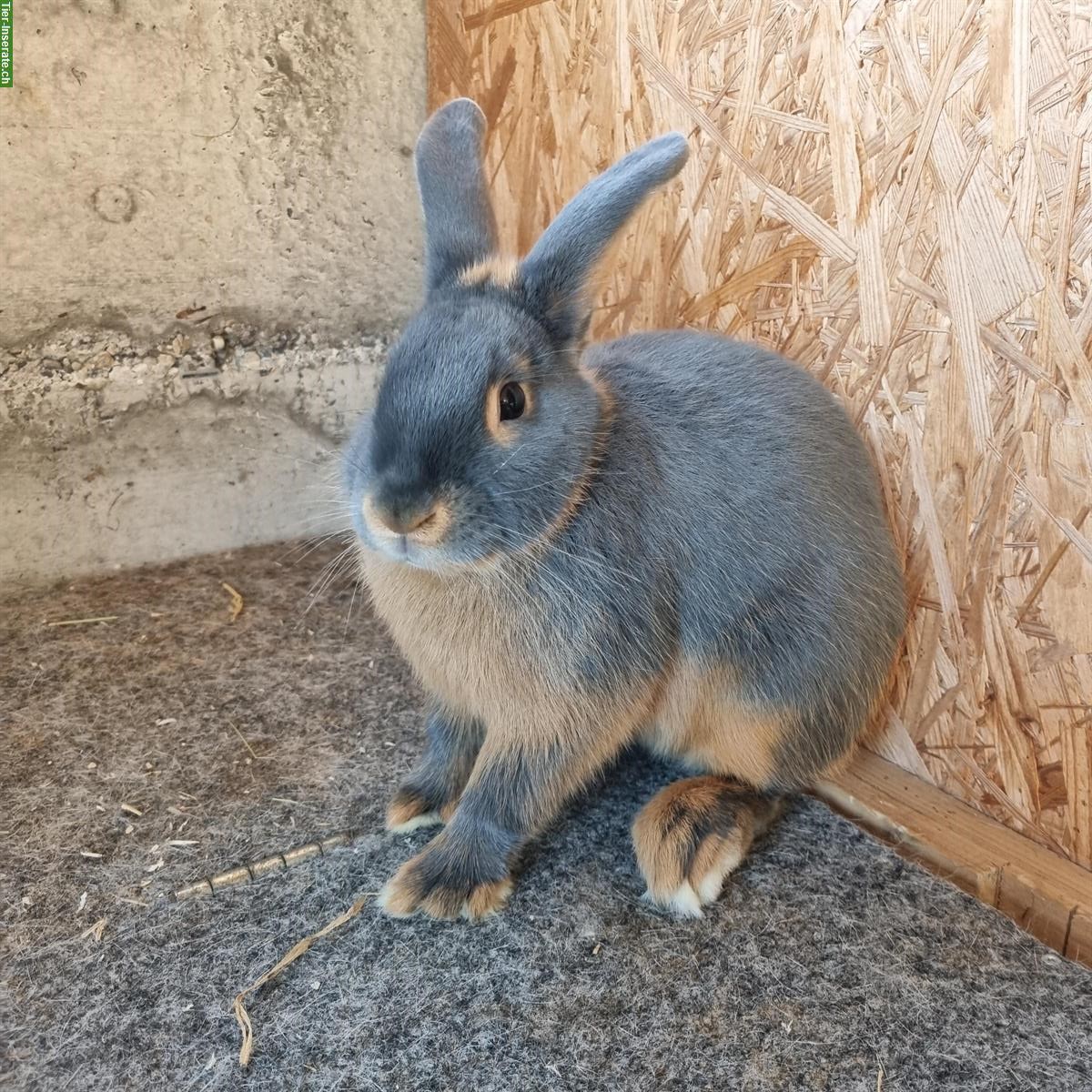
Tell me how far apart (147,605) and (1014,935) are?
6.63 feet

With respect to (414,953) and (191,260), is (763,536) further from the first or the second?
(191,260)

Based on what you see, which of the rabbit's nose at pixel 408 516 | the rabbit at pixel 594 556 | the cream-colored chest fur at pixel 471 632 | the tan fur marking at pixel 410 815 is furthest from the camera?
the tan fur marking at pixel 410 815

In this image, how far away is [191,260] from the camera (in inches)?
97.8

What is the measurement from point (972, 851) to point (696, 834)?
0.49 metres

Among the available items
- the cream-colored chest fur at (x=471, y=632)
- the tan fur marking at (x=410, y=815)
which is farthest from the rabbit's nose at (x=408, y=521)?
the tan fur marking at (x=410, y=815)

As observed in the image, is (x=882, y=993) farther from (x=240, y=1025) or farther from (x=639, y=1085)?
(x=240, y=1025)

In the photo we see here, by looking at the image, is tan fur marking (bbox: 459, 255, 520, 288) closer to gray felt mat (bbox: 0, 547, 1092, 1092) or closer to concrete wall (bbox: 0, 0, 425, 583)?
gray felt mat (bbox: 0, 547, 1092, 1092)

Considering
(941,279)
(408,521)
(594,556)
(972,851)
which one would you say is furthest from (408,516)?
(972,851)

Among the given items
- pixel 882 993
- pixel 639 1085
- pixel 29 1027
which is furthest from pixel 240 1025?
pixel 882 993

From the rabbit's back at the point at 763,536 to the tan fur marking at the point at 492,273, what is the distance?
26cm

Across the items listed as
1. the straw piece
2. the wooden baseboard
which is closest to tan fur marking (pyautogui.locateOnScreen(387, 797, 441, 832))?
the straw piece

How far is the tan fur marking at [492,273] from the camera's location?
4.94ft

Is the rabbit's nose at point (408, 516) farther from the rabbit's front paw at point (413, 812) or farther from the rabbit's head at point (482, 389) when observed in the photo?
the rabbit's front paw at point (413, 812)

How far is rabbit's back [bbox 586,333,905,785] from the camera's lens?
1604 millimetres
